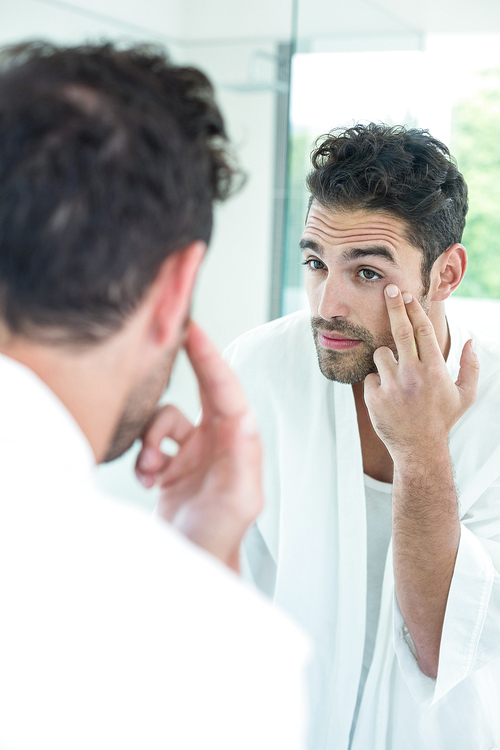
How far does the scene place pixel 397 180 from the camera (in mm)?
1137

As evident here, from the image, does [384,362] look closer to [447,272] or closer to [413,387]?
[413,387]

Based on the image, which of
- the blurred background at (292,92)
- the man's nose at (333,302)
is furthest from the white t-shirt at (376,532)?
the blurred background at (292,92)

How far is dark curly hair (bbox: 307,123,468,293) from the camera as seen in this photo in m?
1.14

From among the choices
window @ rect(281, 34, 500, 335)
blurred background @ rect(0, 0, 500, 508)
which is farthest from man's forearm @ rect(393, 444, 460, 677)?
blurred background @ rect(0, 0, 500, 508)

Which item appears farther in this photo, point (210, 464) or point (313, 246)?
point (313, 246)

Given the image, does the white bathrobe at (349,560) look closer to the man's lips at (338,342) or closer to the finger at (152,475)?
the man's lips at (338,342)

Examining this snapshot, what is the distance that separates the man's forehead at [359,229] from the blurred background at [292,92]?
0.87 meters

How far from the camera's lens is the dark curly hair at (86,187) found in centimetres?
46

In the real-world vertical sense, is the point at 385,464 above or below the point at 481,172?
below

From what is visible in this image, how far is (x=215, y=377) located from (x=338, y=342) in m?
0.49

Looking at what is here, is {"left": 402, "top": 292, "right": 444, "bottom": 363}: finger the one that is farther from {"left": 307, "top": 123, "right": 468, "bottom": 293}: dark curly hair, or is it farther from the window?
the window

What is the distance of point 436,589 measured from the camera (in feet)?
3.26

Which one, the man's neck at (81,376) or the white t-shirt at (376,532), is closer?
the man's neck at (81,376)

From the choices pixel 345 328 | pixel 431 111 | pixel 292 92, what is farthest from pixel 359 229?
pixel 431 111
